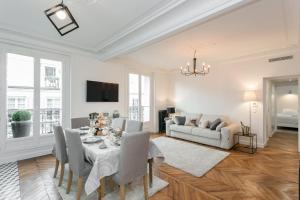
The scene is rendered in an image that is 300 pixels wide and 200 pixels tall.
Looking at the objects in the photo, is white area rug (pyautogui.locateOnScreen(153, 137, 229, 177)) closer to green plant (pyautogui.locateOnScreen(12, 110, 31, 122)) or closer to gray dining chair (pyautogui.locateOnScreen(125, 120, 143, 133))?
gray dining chair (pyautogui.locateOnScreen(125, 120, 143, 133))

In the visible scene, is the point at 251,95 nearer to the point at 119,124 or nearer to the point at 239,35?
the point at 239,35

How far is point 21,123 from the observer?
3510mm

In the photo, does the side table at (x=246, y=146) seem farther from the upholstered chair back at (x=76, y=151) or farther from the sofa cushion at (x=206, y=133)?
the upholstered chair back at (x=76, y=151)

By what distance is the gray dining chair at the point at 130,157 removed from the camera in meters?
1.86

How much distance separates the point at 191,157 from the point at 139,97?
313 cm

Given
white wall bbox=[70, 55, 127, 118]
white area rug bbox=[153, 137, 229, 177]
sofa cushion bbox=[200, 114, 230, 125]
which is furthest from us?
sofa cushion bbox=[200, 114, 230, 125]

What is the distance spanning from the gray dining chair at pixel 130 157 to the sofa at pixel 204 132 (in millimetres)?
3140

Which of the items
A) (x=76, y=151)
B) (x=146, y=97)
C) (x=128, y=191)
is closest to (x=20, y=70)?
(x=76, y=151)

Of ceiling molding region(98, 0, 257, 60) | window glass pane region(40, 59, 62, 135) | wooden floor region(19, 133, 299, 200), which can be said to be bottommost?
wooden floor region(19, 133, 299, 200)

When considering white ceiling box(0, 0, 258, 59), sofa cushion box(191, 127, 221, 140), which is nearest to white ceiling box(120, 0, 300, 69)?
white ceiling box(0, 0, 258, 59)

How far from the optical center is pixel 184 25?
2.45 metres

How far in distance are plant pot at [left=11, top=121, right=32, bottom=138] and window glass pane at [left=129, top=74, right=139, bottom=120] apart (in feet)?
10.1

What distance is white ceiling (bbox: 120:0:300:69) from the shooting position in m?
2.45

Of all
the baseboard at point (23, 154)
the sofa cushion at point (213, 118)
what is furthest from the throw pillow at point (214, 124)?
the baseboard at point (23, 154)
